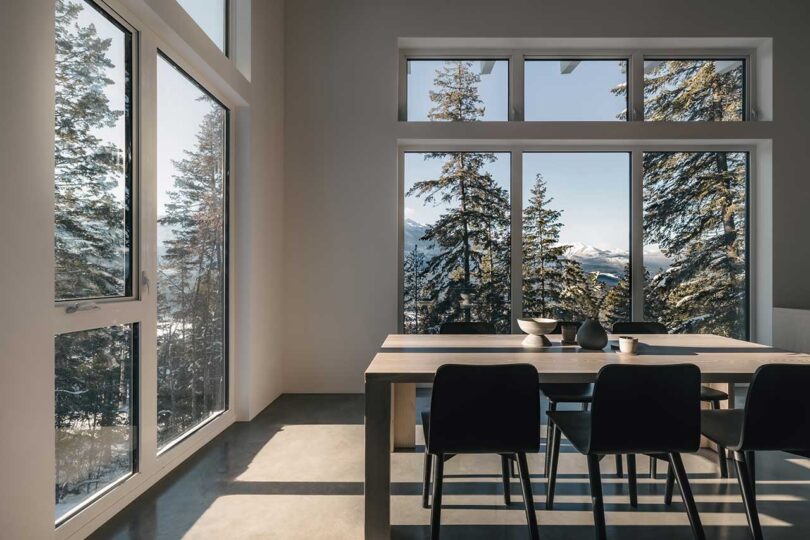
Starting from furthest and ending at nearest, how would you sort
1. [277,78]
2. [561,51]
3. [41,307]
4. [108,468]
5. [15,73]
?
1. [561,51]
2. [277,78]
3. [108,468]
4. [41,307]
5. [15,73]

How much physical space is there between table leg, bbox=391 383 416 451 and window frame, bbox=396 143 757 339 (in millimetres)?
1543

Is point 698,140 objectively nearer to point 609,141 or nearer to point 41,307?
point 609,141

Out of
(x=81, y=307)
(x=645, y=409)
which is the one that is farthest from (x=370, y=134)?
(x=645, y=409)

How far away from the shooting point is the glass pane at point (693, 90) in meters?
4.80

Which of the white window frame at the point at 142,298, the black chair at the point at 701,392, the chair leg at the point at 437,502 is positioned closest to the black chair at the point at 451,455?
Answer: the chair leg at the point at 437,502

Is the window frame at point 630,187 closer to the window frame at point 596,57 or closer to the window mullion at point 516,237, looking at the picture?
the window mullion at point 516,237

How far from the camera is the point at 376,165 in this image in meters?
4.68

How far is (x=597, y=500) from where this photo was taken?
193 cm

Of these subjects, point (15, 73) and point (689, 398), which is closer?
point (15, 73)

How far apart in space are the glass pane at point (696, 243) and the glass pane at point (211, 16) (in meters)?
4.21

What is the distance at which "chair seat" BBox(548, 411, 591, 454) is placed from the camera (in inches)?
79.0

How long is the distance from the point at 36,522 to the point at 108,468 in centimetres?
54

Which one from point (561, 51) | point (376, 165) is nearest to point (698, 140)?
point (561, 51)

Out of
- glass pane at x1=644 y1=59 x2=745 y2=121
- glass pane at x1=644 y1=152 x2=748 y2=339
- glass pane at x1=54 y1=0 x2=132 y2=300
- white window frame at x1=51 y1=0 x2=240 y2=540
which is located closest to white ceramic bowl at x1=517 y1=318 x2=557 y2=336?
white window frame at x1=51 y1=0 x2=240 y2=540
